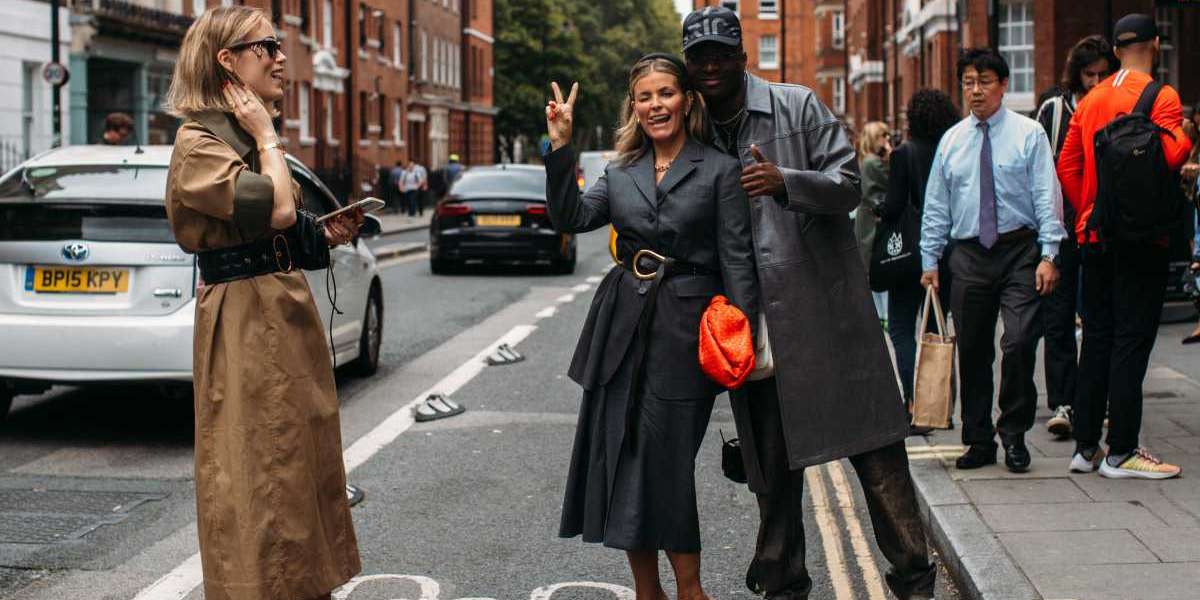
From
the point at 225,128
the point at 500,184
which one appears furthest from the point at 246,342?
the point at 500,184

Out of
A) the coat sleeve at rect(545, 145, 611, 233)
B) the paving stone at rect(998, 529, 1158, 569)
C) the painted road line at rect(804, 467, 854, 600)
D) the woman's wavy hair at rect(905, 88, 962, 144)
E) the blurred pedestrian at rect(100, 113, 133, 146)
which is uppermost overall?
the blurred pedestrian at rect(100, 113, 133, 146)

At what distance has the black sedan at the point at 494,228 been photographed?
70.8 ft

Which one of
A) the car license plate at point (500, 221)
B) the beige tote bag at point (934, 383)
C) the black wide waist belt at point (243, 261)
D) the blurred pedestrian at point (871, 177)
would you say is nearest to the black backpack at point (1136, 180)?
the beige tote bag at point (934, 383)

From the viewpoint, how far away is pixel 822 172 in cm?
448

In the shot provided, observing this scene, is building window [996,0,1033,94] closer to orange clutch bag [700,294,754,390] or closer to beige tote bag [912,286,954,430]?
beige tote bag [912,286,954,430]

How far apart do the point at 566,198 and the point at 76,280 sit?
14.6 ft

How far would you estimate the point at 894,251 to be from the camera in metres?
8.49

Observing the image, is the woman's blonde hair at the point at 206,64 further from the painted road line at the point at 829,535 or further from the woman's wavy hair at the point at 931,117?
the woman's wavy hair at the point at 931,117

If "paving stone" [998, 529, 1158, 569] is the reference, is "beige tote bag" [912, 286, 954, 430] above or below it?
above

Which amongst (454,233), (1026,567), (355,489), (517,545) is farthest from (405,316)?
(1026,567)

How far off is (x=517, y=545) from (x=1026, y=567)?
1995mm

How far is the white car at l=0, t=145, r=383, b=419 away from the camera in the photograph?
26.3 feet

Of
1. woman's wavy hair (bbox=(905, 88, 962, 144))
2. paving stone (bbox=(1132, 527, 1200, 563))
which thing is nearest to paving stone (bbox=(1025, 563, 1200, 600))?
paving stone (bbox=(1132, 527, 1200, 563))

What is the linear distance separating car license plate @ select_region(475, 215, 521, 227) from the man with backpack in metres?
15.0
